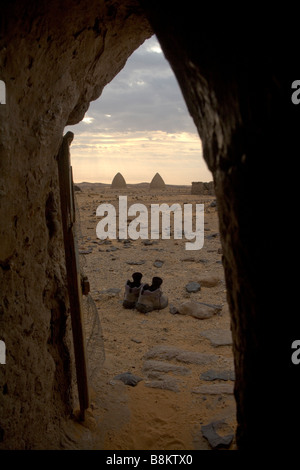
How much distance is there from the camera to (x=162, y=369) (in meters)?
3.67

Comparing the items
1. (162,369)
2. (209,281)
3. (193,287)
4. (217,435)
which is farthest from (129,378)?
(209,281)

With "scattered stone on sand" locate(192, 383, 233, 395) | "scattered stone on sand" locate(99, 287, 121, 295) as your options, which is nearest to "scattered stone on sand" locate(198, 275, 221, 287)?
"scattered stone on sand" locate(99, 287, 121, 295)

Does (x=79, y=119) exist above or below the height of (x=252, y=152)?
above

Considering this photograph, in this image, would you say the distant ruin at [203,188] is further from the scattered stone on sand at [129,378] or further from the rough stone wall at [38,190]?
the rough stone wall at [38,190]

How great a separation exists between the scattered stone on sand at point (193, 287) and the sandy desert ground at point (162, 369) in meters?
0.07

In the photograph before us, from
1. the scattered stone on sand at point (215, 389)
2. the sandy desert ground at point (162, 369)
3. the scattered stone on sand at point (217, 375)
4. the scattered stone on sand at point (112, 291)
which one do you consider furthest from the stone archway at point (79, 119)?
the scattered stone on sand at point (112, 291)

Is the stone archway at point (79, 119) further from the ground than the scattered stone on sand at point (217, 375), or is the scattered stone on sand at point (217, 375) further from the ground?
the stone archway at point (79, 119)

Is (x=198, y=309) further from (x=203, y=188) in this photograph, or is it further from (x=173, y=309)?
(x=203, y=188)

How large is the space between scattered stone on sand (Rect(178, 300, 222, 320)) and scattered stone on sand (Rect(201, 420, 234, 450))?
2.21 metres

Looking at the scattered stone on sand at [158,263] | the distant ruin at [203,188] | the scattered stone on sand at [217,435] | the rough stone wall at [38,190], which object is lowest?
the scattered stone on sand at [217,435]

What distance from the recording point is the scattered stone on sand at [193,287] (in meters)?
5.92

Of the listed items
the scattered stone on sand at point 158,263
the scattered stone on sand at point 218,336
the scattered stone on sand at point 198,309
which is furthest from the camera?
the scattered stone on sand at point 158,263

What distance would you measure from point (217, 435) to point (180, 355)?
53.4 inches

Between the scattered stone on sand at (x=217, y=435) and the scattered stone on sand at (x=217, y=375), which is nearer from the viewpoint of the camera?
the scattered stone on sand at (x=217, y=435)
